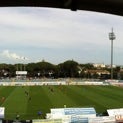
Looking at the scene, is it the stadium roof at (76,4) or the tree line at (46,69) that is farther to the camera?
the tree line at (46,69)

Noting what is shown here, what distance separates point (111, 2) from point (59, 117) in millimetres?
16284

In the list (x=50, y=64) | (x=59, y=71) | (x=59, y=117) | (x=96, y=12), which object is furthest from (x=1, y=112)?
(x=50, y=64)

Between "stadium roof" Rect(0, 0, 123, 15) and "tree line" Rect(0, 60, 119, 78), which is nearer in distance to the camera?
"stadium roof" Rect(0, 0, 123, 15)

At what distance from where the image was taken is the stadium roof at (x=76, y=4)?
2.93 metres

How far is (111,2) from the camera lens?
2938mm

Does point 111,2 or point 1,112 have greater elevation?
point 111,2

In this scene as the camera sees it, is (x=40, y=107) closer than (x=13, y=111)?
No

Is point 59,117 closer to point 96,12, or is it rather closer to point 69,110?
point 69,110

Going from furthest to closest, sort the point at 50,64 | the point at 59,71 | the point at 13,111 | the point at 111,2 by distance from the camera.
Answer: the point at 50,64, the point at 59,71, the point at 13,111, the point at 111,2

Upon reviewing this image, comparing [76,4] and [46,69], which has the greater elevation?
[46,69]

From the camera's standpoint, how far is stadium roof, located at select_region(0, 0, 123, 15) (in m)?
2.93

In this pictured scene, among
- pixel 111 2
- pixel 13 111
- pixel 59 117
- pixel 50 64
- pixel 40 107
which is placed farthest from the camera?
pixel 50 64

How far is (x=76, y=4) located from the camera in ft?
9.92

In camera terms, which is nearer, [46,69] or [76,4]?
[76,4]
